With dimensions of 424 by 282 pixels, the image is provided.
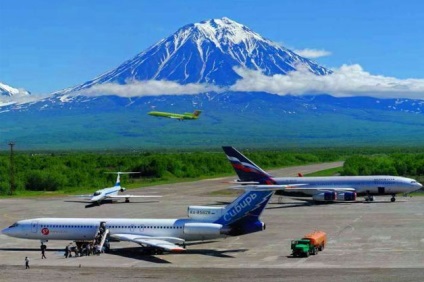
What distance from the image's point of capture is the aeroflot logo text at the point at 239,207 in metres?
57.1

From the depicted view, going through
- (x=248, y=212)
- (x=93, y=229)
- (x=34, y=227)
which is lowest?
(x=93, y=229)

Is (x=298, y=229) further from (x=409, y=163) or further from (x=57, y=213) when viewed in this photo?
(x=409, y=163)

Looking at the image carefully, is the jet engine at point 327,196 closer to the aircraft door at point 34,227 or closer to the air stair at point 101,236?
the air stair at point 101,236

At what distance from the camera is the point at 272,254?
188 ft

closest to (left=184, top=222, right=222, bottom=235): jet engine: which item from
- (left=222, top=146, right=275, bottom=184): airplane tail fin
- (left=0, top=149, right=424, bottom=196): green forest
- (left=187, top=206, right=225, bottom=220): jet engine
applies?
(left=187, top=206, right=225, bottom=220): jet engine

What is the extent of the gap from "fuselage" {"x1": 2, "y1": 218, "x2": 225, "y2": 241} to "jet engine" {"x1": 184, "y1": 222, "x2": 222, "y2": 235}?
7.1 inches

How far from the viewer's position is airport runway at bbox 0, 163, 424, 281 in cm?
4912

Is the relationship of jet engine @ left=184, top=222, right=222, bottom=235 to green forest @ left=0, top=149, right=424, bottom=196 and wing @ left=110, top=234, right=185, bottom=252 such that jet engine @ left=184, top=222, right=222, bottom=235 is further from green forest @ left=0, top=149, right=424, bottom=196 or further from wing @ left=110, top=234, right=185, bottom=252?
green forest @ left=0, top=149, right=424, bottom=196

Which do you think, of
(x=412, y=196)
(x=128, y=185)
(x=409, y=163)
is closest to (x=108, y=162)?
(x=128, y=185)

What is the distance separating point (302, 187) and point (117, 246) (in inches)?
1485

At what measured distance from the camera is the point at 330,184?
95.8 m

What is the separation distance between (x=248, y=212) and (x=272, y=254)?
3.68 meters

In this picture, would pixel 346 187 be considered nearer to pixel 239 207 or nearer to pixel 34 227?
pixel 239 207

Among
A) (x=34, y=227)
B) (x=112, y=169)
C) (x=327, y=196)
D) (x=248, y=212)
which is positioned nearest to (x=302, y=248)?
(x=248, y=212)
